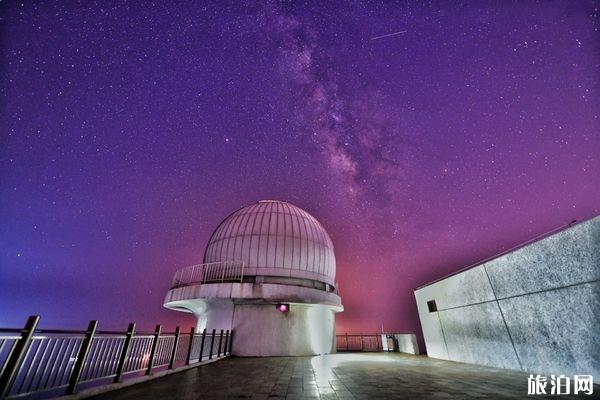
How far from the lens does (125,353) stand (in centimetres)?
750

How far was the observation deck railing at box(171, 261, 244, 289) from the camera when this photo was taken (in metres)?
17.9

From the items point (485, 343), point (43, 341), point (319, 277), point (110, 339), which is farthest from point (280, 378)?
point (319, 277)

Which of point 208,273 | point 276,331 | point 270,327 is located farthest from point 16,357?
point 208,273

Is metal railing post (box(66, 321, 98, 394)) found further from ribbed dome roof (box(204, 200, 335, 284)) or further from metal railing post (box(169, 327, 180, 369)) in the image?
ribbed dome roof (box(204, 200, 335, 284))

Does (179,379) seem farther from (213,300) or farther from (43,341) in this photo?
(213,300)

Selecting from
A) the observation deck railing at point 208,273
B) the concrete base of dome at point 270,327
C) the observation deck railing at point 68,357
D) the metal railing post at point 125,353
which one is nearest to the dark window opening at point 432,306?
the concrete base of dome at point 270,327

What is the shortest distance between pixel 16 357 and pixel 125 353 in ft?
10.6

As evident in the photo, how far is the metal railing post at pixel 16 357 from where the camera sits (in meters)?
4.45

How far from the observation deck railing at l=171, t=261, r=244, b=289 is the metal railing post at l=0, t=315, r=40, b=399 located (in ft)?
42.5

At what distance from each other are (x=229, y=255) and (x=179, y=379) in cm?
1200

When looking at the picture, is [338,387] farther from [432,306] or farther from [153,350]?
[432,306]

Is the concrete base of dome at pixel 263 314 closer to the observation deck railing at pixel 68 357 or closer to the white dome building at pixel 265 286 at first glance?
the white dome building at pixel 265 286

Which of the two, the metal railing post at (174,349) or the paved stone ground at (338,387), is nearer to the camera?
the paved stone ground at (338,387)

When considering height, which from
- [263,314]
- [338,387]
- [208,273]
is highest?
[208,273]
